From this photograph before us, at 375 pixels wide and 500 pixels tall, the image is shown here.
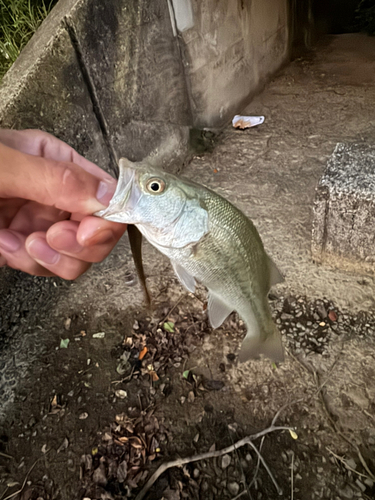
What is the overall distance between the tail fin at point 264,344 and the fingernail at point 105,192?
1022mm

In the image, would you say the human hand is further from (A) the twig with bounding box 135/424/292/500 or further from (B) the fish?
(A) the twig with bounding box 135/424/292/500

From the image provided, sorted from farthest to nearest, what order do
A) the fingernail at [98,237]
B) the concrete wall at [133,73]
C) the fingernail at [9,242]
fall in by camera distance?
the concrete wall at [133,73] → the fingernail at [9,242] → the fingernail at [98,237]

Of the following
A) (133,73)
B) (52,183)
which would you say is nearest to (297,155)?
(133,73)

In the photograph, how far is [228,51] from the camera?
15.3 feet

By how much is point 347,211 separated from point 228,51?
3124mm

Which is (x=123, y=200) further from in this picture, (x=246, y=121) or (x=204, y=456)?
(x=246, y=121)

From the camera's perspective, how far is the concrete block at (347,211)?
2531mm

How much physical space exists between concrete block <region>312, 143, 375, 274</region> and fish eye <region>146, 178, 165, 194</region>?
152cm

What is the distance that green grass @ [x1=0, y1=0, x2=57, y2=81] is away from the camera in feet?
11.0

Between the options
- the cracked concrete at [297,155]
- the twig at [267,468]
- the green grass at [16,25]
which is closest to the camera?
the twig at [267,468]

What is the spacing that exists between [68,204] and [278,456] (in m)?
1.83

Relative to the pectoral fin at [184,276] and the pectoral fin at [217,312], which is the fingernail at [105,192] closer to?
the pectoral fin at [184,276]

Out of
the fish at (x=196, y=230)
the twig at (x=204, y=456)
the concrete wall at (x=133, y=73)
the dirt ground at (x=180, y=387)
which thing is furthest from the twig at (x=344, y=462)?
the concrete wall at (x=133, y=73)

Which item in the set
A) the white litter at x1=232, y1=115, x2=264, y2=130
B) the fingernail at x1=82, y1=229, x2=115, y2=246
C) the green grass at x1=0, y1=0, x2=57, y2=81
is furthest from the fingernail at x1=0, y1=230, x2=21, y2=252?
the white litter at x1=232, y1=115, x2=264, y2=130
